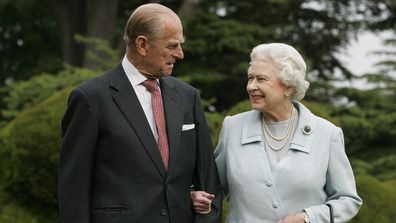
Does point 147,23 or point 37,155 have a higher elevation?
point 147,23

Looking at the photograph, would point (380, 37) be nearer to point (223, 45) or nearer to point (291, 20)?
point (291, 20)

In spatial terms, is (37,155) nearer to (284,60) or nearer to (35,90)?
(284,60)

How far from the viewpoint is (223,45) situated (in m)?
12.0

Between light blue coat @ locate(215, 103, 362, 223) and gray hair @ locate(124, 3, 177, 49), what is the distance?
682 mm

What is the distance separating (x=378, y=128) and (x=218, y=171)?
791 cm

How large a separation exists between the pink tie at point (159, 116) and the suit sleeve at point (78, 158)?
11.9 inches

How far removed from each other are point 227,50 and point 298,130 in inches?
335

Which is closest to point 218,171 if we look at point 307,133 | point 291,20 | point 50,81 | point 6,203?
point 307,133

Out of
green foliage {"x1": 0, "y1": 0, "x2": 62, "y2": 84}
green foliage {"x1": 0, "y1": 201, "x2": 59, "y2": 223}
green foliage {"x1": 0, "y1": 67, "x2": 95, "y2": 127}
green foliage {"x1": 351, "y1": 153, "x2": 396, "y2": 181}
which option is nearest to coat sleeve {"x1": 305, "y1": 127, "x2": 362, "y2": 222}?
green foliage {"x1": 0, "y1": 201, "x2": 59, "y2": 223}

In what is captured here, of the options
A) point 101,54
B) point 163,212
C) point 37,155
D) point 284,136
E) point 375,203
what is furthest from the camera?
point 101,54

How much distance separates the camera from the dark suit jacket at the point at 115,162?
11.5ft

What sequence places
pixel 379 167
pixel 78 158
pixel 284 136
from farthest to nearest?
pixel 379 167 < pixel 284 136 < pixel 78 158

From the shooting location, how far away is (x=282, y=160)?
3.80 m

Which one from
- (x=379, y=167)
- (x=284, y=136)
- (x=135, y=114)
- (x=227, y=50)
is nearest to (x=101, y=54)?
(x=227, y=50)
